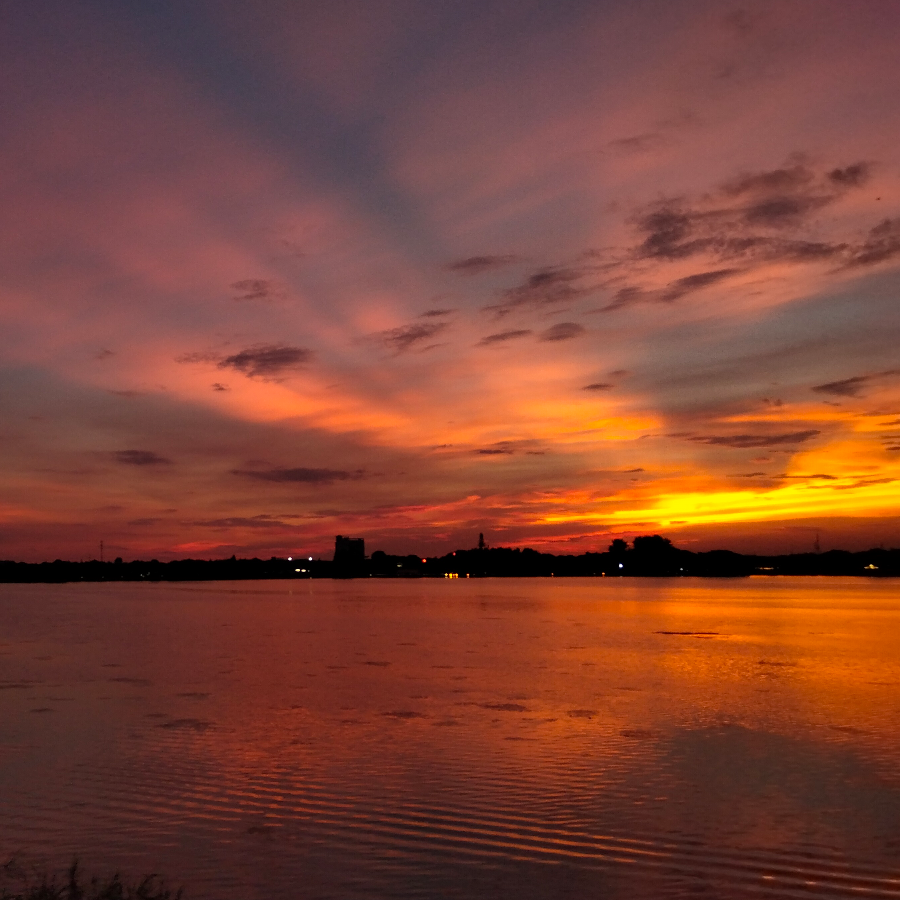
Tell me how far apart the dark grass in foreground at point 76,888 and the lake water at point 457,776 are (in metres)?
0.55

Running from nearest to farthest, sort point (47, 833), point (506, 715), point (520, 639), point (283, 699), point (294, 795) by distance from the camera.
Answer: point (47, 833)
point (294, 795)
point (506, 715)
point (283, 699)
point (520, 639)

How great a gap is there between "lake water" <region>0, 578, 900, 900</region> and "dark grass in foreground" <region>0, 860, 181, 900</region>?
55 centimetres

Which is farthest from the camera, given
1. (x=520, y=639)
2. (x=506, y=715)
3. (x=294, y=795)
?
(x=520, y=639)

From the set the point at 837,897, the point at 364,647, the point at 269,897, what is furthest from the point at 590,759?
the point at 364,647

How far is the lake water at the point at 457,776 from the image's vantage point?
1340cm

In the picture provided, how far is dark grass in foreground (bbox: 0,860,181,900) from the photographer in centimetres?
1086

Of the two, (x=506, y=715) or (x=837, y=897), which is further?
(x=506, y=715)

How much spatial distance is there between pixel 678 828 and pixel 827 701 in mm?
17337

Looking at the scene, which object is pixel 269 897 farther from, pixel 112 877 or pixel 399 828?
pixel 399 828

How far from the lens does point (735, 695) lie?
3194 centimetres

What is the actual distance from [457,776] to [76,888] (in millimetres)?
9058

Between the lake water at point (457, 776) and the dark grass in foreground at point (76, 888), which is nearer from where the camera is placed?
the dark grass in foreground at point (76, 888)

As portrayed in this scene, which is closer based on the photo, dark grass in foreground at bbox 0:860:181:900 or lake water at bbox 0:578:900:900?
dark grass in foreground at bbox 0:860:181:900

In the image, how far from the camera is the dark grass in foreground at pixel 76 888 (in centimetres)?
1086
